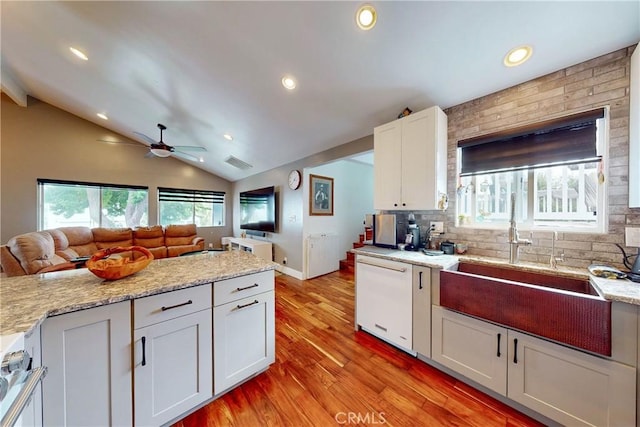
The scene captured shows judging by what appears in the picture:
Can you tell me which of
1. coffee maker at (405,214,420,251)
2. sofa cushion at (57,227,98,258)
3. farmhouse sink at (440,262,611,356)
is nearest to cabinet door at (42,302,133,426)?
farmhouse sink at (440,262,611,356)

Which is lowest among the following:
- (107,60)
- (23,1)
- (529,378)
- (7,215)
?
(529,378)

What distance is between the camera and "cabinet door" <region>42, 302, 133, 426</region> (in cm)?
97

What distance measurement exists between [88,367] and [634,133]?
3380 mm

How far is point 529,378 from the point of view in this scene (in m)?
1.34

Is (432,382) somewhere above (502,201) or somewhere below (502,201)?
below

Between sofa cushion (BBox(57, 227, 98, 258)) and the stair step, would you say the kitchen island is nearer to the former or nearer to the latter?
the stair step

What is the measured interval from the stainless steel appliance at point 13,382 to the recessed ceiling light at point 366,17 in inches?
92.9

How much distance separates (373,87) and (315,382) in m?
2.66

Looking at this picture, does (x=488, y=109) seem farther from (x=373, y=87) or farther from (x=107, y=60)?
(x=107, y=60)

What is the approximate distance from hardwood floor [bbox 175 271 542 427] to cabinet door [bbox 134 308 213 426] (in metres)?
0.17

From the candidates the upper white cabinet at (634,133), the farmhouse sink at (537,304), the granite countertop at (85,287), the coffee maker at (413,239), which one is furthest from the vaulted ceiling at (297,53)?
the granite countertop at (85,287)

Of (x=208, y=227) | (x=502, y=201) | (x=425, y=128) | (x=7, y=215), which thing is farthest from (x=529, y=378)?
(x=7, y=215)

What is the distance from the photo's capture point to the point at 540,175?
186cm

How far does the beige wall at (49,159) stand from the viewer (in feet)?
13.7
